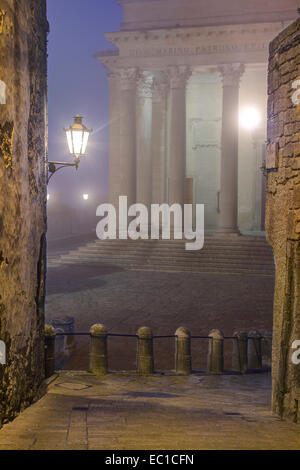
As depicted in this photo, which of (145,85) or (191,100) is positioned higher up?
(145,85)

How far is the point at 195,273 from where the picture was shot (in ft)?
68.6

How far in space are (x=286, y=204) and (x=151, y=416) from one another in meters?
2.97

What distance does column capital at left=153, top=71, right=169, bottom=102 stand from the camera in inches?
1060

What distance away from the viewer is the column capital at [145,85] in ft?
87.7

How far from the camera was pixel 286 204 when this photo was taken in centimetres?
595

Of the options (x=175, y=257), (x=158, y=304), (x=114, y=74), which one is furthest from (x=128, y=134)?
(x=158, y=304)

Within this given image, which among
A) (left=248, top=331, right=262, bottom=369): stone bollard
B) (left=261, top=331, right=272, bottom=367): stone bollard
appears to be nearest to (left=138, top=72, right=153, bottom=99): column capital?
(left=261, top=331, right=272, bottom=367): stone bollard

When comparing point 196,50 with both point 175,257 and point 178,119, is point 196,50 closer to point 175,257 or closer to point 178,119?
point 178,119

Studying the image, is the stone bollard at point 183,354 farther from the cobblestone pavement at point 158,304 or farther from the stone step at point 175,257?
the stone step at point 175,257

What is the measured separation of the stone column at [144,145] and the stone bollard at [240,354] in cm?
1958

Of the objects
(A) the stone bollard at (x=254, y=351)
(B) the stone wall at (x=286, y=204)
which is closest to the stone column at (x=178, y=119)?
(A) the stone bollard at (x=254, y=351)

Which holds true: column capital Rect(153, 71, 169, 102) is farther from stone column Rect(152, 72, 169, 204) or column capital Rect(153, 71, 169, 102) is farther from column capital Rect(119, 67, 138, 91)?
column capital Rect(119, 67, 138, 91)

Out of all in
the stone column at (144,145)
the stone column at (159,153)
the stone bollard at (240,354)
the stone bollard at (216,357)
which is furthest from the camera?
the stone column at (159,153)

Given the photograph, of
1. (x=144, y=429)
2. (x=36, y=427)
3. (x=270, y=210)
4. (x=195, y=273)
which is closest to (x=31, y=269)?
(x=36, y=427)
